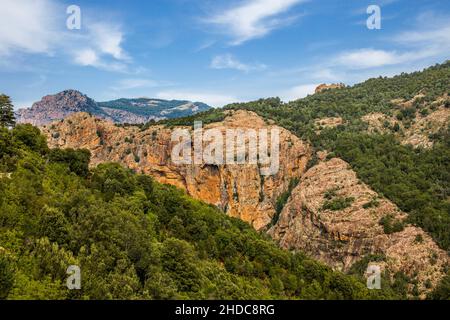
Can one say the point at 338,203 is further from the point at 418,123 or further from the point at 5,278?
the point at 5,278

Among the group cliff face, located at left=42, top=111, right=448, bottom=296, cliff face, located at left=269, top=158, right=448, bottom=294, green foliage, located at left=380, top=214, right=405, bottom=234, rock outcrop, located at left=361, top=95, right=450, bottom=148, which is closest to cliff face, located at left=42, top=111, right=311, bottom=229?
cliff face, located at left=42, top=111, right=448, bottom=296

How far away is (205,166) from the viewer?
90.4 metres

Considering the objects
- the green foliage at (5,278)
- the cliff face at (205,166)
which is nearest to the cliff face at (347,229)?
the cliff face at (205,166)

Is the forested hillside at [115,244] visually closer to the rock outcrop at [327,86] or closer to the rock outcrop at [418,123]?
the rock outcrop at [418,123]

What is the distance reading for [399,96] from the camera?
4395 inches

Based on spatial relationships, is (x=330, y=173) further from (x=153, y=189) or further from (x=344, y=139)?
(x=153, y=189)

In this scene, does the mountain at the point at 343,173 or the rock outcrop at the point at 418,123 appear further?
the rock outcrop at the point at 418,123

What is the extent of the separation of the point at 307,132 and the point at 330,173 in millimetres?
17841

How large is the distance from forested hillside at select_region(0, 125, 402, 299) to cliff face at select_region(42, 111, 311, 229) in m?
42.1

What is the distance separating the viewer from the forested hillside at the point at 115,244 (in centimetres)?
2148

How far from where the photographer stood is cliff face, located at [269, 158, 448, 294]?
60188mm

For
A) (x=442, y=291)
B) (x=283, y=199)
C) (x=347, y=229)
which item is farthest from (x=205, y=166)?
(x=442, y=291)

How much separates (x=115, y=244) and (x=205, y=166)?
212 feet

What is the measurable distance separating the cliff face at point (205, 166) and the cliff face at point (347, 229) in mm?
5796
